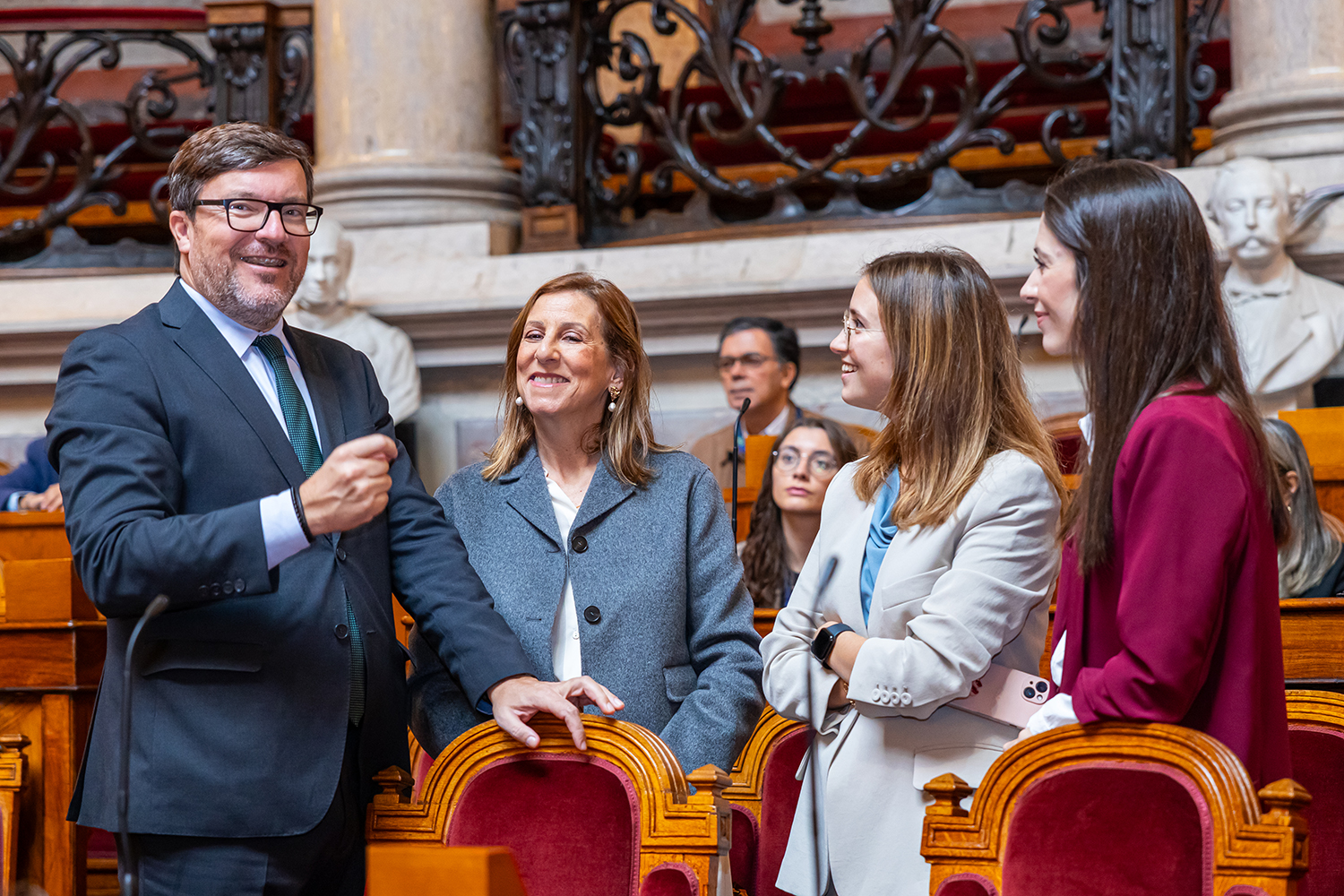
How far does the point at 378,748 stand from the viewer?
6.64ft

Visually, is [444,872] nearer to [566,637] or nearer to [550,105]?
[566,637]

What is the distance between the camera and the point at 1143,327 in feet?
5.48

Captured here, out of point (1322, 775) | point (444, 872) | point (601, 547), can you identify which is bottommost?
point (1322, 775)

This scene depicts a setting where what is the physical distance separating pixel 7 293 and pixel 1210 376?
5.37 meters

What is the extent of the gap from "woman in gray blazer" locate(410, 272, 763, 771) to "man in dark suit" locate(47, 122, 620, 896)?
0.13 metres

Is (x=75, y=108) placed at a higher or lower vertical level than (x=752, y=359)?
higher

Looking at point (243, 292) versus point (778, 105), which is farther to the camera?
point (778, 105)

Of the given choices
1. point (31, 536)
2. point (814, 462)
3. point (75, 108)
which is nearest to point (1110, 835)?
point (814, 462)

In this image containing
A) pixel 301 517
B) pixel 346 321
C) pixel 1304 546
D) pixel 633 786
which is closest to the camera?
pixel 301 517

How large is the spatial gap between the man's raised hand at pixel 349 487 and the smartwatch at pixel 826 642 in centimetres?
60

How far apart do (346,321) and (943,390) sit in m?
3.68

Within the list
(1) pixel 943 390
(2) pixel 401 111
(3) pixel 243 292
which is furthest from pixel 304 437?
(2) pixel 401 111

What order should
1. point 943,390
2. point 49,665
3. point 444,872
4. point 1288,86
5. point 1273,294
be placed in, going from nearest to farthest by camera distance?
point 444,872, point 943,390, point 49,665, point 1273,294, point 1288,86

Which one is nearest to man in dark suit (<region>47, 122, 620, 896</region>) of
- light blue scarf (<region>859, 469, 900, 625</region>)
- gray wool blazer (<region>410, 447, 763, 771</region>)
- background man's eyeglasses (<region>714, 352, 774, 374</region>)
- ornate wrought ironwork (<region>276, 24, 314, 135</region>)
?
gray wool blazer (<region>410, 447, 763, 771</region>)
